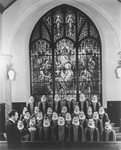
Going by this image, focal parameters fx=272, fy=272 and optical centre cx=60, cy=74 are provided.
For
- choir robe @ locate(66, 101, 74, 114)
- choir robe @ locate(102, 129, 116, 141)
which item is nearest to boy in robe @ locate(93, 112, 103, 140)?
choir robe @ locate(102, 129, 116, 141)

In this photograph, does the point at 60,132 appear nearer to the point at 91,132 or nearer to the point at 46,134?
the point at 46,134

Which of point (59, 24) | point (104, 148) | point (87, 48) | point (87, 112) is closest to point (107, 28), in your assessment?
point (87, 48)

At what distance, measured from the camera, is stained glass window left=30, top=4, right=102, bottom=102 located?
10.7m

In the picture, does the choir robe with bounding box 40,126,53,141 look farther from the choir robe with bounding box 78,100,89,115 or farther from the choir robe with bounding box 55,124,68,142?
the choir robe with bounding box 78,100,89,115

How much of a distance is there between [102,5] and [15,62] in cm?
389

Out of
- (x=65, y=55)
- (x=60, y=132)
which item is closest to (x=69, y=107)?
(x=60, y=132)

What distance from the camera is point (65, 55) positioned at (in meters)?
10.8

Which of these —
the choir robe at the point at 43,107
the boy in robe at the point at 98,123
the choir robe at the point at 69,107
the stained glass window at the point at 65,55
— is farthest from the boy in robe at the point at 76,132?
the stained glass window at the point at 65,55

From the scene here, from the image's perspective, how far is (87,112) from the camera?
26.7 feet

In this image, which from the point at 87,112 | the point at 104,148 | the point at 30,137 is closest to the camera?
the point at 104,148

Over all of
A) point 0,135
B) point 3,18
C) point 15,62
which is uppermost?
point 3,18

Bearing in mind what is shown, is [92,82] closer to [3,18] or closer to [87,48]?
[87,48]

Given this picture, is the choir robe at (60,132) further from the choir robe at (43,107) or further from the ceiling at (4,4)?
the ceiling at (4,4)

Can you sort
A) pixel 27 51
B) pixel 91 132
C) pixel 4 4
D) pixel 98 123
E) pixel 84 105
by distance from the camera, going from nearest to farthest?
pixel 91 132 → pixel 98 123 → pixel 84 105 → pixel 4 4 → pixel 27 51
